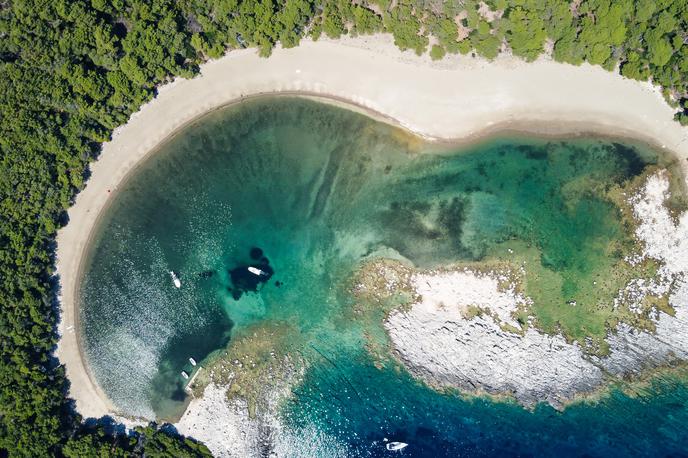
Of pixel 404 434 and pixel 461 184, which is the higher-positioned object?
pixel 461 184

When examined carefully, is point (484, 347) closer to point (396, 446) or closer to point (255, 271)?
point (396, 446)

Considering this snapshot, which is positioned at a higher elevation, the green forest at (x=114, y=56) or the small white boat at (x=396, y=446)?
the green forest at (x=114, y=56)

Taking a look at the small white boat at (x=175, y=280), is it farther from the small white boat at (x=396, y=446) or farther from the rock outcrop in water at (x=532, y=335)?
the small white boat at (x=396, y=446)

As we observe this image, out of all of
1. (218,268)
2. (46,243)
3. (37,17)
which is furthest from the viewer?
(218,268)

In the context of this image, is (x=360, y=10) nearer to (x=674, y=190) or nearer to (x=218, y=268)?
(x=218, y=268)

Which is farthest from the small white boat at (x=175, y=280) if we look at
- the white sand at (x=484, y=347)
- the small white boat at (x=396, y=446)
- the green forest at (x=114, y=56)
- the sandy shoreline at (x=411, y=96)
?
the small white boat at (x=396, y=446)

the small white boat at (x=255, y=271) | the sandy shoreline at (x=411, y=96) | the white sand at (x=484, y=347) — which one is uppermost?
the sandy shoreline at (x=411, y=96)

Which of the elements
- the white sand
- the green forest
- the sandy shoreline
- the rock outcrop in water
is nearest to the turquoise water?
the sandy shoreline

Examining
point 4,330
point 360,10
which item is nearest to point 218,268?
point 4,330

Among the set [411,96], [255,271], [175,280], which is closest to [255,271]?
[255,271]
